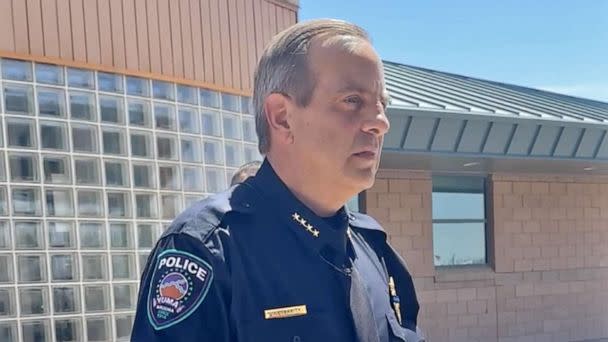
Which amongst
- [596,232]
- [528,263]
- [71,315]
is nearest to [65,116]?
[71,315]

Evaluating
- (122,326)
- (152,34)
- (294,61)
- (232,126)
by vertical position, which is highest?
(152,34)

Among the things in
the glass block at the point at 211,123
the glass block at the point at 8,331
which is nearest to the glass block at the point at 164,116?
the glass block at the point at 211,123

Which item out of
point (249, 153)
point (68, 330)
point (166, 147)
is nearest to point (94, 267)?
point (68, 330)

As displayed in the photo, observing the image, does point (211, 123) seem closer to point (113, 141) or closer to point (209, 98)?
point (209, 98)

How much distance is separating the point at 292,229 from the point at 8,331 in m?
3.02

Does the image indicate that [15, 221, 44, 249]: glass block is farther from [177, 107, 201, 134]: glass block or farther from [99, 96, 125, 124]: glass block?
[177, 107, 201, 134]: glass block

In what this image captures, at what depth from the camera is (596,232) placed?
10062 millimetres

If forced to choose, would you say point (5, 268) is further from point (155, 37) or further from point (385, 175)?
point (385, 175)

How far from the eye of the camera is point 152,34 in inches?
173

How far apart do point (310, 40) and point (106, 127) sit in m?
3.13

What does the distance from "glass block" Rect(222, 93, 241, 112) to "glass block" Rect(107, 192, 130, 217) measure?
39.0 inches

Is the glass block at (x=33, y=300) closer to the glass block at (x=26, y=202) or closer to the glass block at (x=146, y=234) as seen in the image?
the glass block at (x=26, y=202)

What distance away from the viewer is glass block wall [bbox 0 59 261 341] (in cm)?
369

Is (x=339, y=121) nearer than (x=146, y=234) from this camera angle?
Yes
